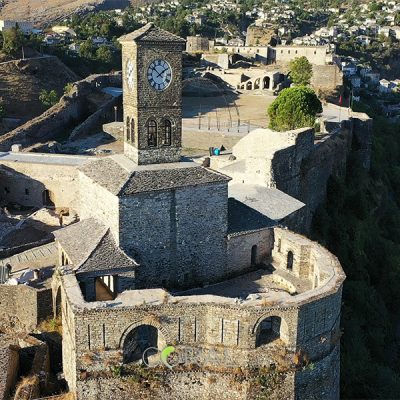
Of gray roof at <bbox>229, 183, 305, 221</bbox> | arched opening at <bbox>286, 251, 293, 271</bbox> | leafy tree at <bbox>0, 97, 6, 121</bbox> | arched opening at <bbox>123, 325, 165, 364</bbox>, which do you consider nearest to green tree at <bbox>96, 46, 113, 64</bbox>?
leafy tree at <bbox>0, 97, 6, 121</bbox>

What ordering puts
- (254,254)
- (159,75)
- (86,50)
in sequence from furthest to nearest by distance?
1. (86,50)
2. (254,254)
3. (159,75)

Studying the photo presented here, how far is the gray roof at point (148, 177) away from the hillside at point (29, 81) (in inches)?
1354

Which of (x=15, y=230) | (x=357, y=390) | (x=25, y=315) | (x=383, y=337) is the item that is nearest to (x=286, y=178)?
(x=383, y=337)

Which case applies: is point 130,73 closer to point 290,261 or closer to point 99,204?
point 99,204

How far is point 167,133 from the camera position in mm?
20016

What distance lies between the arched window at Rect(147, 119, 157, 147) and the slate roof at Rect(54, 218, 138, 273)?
3150 mm

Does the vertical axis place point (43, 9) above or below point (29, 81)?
above

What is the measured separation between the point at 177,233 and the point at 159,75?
16.8ft

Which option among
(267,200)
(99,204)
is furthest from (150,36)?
(267,200)

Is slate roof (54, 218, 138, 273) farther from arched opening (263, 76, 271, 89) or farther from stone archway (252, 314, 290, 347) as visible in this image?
arched opening (263, 76, 271, 89)

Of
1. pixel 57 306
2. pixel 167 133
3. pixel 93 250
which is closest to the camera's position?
pixel 93 250

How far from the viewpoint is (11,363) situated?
1683cm

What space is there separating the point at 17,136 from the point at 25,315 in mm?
20767

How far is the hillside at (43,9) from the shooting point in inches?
5817
